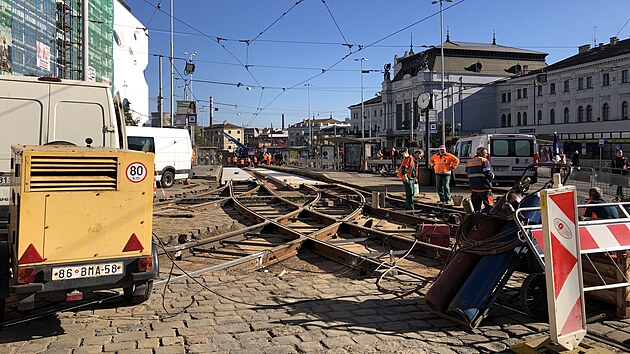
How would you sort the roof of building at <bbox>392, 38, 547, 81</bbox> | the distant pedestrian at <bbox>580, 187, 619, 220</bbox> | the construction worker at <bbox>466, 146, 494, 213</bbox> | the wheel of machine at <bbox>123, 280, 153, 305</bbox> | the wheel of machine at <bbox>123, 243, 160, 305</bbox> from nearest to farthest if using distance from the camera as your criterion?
the wheel of machine at <bbox>123, 243, 160, 305</bbox> < the wheel of machine at <bbox>123, 280, 153, 305</bbox> < the distant pedestrian at <bbox>580, 187, 619, 220</bbox> < the construction worker at <bbox>466, 146, 494, 213</bbox> < the roof of building at <bbox>392, 38, 547, 81</bbox>

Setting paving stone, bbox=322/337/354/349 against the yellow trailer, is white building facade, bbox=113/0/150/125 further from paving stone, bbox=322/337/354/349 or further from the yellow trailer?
paving stone, bbox=322/337/354/349

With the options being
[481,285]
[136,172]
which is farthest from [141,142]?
→ [481,285]

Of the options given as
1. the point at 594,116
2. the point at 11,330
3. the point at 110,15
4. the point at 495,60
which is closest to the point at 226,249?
the point at 11,330

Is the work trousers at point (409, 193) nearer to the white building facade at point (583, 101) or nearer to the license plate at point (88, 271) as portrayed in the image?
the license plate at point (88, 271)

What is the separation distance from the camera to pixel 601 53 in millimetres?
62562

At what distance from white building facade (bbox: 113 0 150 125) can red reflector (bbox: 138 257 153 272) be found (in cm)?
5306

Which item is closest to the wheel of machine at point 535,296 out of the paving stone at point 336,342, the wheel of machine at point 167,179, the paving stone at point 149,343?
the paving stone at point 336,342

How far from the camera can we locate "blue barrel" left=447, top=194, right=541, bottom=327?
5098mm

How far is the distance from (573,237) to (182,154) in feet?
69.9

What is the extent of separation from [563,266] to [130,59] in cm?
6551


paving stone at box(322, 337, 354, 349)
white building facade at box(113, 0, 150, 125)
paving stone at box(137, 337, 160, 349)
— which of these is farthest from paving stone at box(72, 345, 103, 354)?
white building facade at box(113, 0, 150, 125)

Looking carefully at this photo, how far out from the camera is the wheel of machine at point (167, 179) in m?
23.4

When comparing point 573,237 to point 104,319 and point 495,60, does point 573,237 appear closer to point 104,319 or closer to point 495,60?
point 104,319

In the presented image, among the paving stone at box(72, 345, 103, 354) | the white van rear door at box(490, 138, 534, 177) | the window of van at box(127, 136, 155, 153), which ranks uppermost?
the window of van at box(127, 136, 155, 153)
